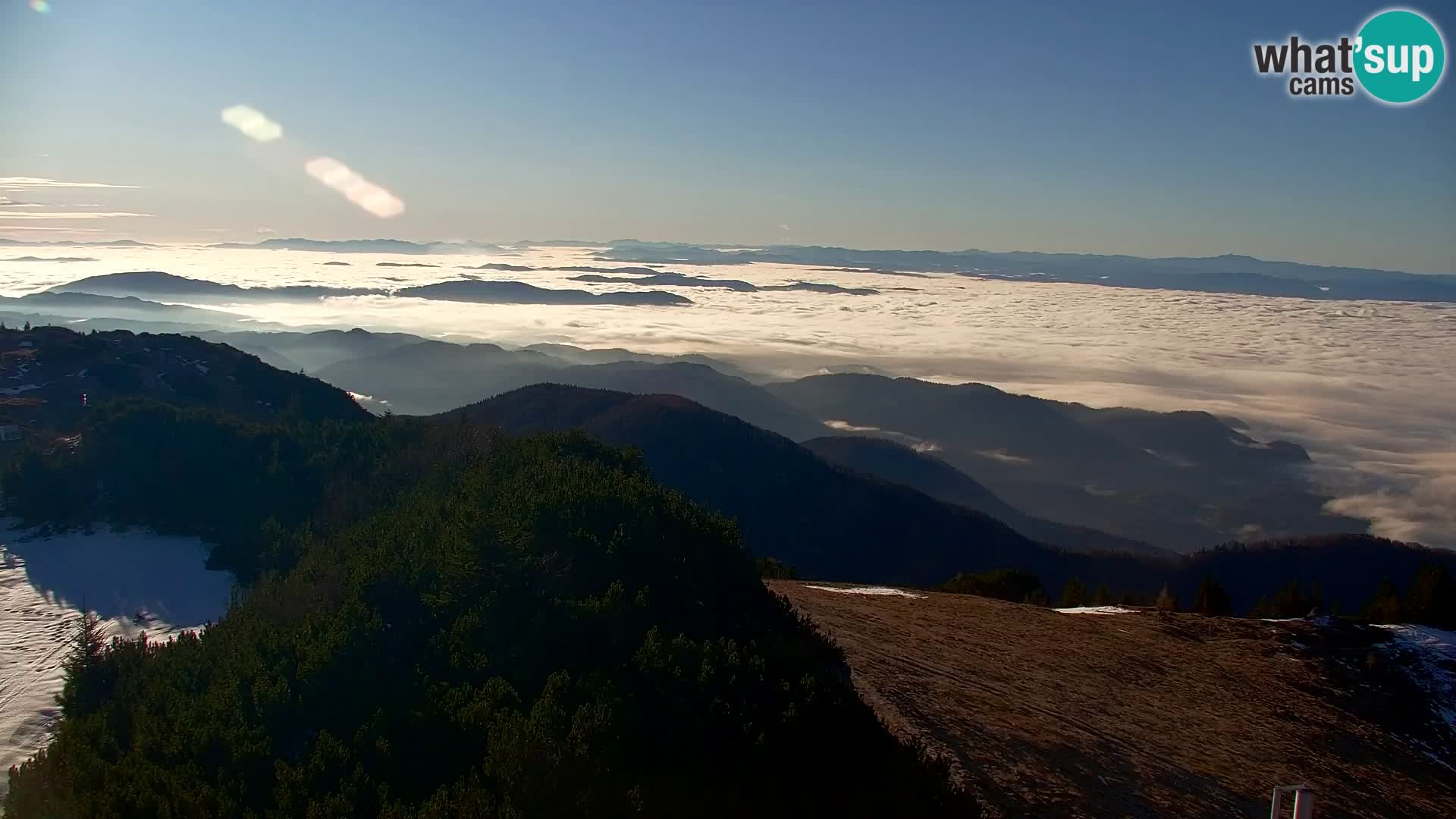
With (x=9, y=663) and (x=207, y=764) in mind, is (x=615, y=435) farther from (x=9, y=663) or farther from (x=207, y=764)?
(x=207, y=764)

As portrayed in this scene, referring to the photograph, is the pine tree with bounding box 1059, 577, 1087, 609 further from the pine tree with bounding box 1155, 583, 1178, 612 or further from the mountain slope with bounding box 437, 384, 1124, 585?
the mountain slope with bounding box 437, 384, 1124, 585

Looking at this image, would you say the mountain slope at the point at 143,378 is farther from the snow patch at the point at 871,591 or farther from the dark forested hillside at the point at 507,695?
the dark forested hillside at the point at 507,695

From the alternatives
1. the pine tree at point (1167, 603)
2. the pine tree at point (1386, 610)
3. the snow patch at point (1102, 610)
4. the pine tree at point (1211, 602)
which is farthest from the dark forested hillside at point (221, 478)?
the pine tree at point (1386, 610)

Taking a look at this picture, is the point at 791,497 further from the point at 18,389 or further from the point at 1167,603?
the point at 1167,603

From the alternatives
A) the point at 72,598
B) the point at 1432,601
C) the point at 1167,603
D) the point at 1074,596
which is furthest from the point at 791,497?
the point at 72,598

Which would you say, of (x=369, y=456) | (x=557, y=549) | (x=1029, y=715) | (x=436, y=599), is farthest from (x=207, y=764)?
(x=369, y=456)

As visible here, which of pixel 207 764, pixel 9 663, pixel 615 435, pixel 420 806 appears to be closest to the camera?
pixel 420 806

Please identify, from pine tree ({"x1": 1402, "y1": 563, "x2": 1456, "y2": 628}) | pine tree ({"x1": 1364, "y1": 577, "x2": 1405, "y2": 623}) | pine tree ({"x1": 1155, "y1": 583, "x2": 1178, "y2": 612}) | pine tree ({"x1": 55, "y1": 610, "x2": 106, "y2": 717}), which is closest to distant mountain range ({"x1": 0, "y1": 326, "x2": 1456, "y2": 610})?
pine tree ({"x1": 55, "y1": 610, "x2": 106, "y2": 717})
